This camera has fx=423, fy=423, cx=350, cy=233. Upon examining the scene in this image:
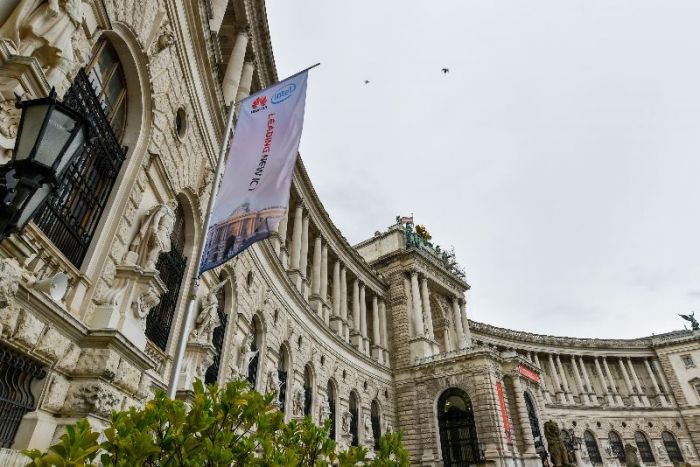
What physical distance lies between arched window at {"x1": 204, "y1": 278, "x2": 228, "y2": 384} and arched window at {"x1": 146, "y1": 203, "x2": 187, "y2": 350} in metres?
3.44

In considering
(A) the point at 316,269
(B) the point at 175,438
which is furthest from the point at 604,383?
(B) the point at 175,438

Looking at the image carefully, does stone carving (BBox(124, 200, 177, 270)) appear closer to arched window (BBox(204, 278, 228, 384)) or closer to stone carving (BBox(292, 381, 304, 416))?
→ arched window (BBox(204, 278, 228, 384))

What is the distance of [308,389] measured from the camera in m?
23.1

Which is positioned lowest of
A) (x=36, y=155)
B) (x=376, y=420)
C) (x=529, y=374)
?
(x=36, y=155)

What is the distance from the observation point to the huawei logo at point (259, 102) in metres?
10.5

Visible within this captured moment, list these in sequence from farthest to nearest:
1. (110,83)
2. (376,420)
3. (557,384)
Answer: (557,384), (376,420), (110,83)

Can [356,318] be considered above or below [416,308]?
below

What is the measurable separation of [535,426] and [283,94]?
106ft

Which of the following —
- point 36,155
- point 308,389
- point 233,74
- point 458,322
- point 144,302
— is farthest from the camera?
point 458,322

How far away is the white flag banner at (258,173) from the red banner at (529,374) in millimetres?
29548

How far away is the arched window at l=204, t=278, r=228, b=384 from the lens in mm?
13898

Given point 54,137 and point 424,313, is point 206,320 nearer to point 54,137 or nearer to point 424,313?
point 54,137

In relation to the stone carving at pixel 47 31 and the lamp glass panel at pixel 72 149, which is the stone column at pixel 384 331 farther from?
the lamp glass panel at pixel 72 149

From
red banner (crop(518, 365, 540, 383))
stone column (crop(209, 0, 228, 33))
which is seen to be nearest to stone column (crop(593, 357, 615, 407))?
red banner (crop(518, 365, 540, 383))
